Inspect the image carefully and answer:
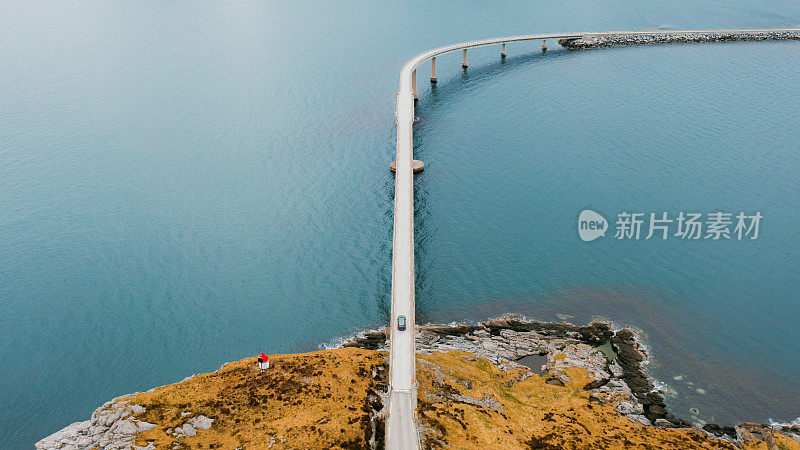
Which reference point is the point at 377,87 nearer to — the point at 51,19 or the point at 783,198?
the point at 783,198

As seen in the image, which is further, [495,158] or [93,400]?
[495,158]

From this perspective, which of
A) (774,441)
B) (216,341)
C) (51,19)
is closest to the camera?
(774,441)

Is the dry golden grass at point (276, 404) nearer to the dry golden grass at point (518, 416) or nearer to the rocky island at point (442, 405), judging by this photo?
the rocky island at point (442, 405)

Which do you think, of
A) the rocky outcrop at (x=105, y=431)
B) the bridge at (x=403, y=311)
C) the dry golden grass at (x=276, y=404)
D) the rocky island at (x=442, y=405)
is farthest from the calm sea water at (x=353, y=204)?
the rocky outcrop at (x=105, y=431)

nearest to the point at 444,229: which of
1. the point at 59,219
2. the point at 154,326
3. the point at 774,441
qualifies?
the point at 154,326

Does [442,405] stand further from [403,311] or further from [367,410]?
[403,311]
